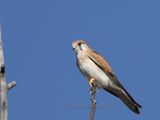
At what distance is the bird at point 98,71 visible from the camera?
11.0 m

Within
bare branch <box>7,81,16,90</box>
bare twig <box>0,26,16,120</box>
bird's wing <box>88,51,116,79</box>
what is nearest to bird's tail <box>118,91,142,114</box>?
bird's wing <box>88,51,116,79</box>

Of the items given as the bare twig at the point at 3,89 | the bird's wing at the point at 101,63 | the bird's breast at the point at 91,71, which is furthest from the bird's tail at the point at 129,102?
the bare twig at the point at 3,89

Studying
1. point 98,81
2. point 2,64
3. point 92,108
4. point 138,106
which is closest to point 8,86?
point 2,64

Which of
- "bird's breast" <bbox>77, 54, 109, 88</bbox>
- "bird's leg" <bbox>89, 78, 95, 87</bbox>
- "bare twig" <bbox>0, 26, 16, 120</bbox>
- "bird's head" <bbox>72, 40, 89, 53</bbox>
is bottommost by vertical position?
"bare twig" <bbox>0, 26, 16, 120</bbox>

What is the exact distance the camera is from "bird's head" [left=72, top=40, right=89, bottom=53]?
11555mm

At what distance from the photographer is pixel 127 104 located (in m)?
10.5

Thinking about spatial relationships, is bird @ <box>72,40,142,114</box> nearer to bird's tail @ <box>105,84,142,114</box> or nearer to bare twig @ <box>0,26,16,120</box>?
bird's tail @ <box>105,84,142,114</box>

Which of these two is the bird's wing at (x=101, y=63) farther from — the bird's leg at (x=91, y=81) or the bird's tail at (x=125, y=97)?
the bird's leg at (x=91, y=81)

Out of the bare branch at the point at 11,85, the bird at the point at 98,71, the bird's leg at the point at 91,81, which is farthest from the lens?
the bird at the point at 98,71

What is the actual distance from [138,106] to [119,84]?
1.23 m

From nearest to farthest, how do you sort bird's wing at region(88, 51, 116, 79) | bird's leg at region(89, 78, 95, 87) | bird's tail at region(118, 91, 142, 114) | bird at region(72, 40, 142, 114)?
bird's tail at region(118, 91, 142, 114)
bird's leg at region(89, 78, 95, 87)
bird at region(72, 40, 142, 114)
bird's wing at region(88, 51, 116, 79)

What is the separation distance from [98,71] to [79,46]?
2.47 ft

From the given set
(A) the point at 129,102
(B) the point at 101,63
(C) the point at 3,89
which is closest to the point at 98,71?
(B) the point at 101,63

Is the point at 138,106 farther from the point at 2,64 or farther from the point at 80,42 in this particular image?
the point at 2,64
